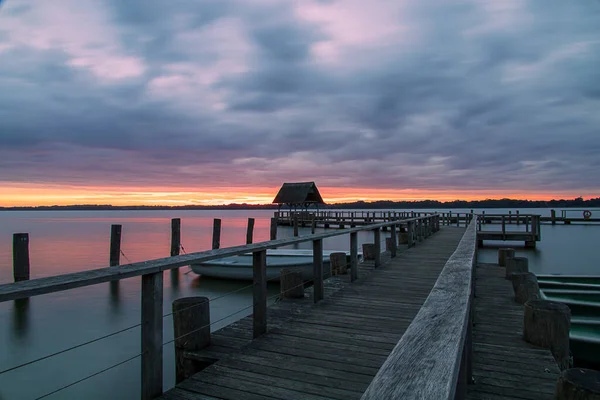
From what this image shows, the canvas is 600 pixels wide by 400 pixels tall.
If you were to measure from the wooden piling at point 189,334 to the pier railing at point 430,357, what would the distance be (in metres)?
2.70

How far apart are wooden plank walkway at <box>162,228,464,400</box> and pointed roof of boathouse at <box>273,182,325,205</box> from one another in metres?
39.2

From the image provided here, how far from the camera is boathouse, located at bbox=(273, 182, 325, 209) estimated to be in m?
45.5

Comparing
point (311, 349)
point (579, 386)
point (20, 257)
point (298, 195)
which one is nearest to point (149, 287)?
point (311, 349)

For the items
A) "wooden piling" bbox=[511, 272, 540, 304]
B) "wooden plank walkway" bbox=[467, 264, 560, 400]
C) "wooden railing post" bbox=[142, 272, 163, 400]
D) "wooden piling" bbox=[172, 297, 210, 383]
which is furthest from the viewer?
A: "wooden piling" bbox=[511, 272, 540, 304]

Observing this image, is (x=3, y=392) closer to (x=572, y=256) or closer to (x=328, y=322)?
(x=328, y=322)

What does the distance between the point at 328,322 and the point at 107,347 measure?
6630mm

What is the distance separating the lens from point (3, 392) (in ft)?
22.4

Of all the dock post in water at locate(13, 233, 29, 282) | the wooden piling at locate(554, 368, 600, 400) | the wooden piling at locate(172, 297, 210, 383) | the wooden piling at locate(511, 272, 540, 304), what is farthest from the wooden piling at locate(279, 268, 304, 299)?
the dock post in water at locate(13, 233, 29, 282)

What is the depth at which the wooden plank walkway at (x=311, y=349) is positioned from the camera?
291cm

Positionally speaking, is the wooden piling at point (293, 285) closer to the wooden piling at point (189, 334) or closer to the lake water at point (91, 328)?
the lake water at point (91, 328)

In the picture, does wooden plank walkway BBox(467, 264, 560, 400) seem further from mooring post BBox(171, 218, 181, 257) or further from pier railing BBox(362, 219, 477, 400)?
mooring post BBox(171, 218, 181, 257)

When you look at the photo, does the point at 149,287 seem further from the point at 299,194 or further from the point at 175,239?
the point at 299,194

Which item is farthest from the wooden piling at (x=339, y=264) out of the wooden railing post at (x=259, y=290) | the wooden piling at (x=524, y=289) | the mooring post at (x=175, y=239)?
the mooring post at (x=175, y=239)

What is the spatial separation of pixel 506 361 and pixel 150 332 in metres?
3.23
